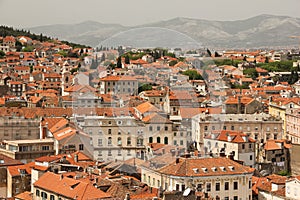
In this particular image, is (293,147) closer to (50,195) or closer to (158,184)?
(158,184)

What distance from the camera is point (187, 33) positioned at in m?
37.2

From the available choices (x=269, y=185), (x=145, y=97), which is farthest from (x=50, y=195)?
(x=145, y=97)

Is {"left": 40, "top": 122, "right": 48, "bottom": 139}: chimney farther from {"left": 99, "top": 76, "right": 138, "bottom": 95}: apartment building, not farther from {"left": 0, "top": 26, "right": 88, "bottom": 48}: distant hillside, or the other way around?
{"left": 0, "top": 26, "right": 88, "bottom": 48}: distant hillside

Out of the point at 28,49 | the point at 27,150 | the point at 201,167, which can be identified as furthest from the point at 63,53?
the point at 201,167

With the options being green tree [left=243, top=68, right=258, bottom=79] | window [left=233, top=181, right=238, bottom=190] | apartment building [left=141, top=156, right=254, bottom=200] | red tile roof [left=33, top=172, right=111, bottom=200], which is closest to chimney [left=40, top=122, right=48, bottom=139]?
apartment building [left=141, top=156, right=254, bottom=200]

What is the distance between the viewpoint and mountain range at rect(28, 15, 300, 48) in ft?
59.1

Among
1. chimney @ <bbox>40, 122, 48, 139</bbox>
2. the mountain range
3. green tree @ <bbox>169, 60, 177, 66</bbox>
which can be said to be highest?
the mountain range

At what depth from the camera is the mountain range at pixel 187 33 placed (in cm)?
1800

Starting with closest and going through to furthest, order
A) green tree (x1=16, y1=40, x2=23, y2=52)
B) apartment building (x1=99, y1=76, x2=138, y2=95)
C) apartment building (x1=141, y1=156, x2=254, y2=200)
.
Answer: apartment building (x1=141, y1=156, x2=254, y2=200)
apartment building (x1=99, y1=76, x2=138, y2=95)
green tree (x1=16, y1=40, x2=23, y2=52)

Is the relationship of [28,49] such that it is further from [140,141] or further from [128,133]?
[140,141]

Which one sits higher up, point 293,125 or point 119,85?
point 119,85

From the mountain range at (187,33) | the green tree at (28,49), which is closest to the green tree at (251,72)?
the mountain range at (187,33)

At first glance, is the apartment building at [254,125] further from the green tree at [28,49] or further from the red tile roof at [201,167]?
the green tree at [28,49]

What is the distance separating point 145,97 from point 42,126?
11.8ft
